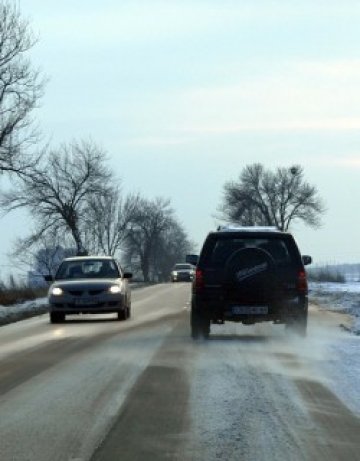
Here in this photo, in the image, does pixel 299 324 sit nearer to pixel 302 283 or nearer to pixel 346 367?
pixel 302 283

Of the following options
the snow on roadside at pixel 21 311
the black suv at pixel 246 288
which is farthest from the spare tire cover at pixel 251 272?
the snow on roadside at pixel 21 311

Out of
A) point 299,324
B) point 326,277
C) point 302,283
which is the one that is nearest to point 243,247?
point 302,283

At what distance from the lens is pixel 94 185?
2756 inches

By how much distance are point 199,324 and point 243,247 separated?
1661 millimetres

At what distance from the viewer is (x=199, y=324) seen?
16859 mm

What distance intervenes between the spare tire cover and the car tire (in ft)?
2.57

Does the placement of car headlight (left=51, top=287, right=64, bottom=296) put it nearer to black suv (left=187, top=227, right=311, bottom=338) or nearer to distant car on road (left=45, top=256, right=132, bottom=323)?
distant car on road (left=45, top=256, right=132, bottom=323)

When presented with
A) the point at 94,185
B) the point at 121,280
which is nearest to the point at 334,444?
the point at 121,280

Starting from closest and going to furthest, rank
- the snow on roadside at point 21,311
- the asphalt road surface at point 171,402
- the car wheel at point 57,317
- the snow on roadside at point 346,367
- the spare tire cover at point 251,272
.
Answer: the asphalt road surface at point 171,402, the snow on roadside at point 346,367, the spare tire cover at point 251,272, the car wheel at point 57,317, the snow on roadside at point 21,311

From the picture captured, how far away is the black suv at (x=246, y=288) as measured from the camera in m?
16.7

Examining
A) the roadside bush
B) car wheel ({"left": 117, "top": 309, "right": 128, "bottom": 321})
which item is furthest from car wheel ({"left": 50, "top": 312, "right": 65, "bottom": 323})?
the roadside bush

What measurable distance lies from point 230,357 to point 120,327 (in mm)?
7437

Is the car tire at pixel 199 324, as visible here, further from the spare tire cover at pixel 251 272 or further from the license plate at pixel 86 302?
the license plate at pixel 86 302

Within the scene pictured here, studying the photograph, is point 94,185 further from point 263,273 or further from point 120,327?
point 263,273
